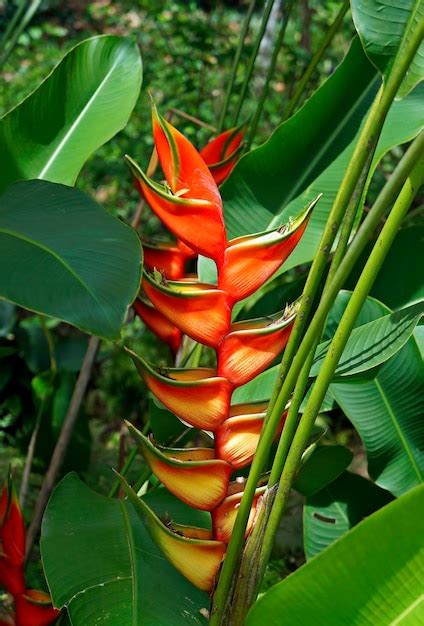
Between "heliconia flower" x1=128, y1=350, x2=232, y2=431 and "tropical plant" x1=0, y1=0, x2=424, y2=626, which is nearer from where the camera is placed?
"tropical plant" x1=0, y1=0, x2=424, y2=626

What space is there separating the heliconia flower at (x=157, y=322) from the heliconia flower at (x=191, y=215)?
199 mm

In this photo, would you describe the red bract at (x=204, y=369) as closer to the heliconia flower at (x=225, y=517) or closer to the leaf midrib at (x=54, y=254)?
the heliconia flower at (x=225, y=517)

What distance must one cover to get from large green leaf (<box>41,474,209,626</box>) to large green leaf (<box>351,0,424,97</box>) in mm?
503

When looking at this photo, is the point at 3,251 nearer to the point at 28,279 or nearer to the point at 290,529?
the point at 28,279

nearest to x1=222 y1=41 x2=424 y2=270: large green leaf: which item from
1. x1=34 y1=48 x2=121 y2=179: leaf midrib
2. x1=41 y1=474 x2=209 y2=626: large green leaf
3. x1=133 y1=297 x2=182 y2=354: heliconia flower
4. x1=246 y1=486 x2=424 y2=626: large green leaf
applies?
x1=133 y1=297 x2=182 y2=354: heliconia flower

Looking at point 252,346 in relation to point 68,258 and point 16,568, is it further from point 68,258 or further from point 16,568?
point 16,568

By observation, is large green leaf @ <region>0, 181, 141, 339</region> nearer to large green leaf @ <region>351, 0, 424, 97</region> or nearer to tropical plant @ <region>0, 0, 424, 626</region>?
tropical plant @ <region>0, 0, 424, 626</region>

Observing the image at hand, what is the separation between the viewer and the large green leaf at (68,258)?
0.60 m

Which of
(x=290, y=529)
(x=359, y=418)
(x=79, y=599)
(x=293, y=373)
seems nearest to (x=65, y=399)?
(x=290, y=529)

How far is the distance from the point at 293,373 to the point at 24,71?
3607 mm

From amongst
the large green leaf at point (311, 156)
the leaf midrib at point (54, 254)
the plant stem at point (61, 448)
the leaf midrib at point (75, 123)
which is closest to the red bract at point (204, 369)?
the leaf midrib at point (54, 254)

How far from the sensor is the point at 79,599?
0.76 meters

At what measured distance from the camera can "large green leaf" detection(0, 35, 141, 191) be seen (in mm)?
1075

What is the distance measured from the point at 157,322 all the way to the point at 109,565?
12.9 inches
